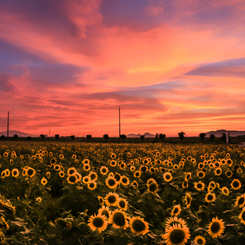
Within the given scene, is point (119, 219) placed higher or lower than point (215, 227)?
higher

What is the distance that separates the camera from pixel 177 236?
2.52m

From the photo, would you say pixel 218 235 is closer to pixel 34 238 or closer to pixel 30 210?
A: pixel 34 238

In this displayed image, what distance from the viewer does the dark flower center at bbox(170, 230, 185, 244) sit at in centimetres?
252

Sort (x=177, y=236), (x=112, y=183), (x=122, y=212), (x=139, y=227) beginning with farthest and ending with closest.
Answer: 1. (x=112, y=183)
2. (x=122, y=212)
3. (x=139, y=227)
4. (x=177, y=236)

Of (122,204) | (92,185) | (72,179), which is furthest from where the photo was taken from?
(72,179)

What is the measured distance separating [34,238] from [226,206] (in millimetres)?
3421

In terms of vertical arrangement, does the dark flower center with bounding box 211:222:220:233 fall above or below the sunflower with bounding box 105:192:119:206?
below

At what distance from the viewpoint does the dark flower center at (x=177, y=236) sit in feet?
8.26

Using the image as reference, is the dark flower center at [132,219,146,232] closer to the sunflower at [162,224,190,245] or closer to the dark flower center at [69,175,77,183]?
the sunflower at [162,224,190,245]

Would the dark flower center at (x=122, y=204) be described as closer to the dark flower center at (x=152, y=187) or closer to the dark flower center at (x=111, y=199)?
the dark flower center at (x=111, y=199)

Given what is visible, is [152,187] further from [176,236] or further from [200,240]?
[176,236]

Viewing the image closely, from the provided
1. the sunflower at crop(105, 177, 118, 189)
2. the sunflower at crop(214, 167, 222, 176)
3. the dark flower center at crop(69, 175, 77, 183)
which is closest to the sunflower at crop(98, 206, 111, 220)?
the sunflower at crop(105, 177, 118, 189)

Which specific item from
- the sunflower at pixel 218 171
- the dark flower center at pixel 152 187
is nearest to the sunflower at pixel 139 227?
the dark flower center at pixel 152 187

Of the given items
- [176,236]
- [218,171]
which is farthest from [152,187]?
[218,171]
